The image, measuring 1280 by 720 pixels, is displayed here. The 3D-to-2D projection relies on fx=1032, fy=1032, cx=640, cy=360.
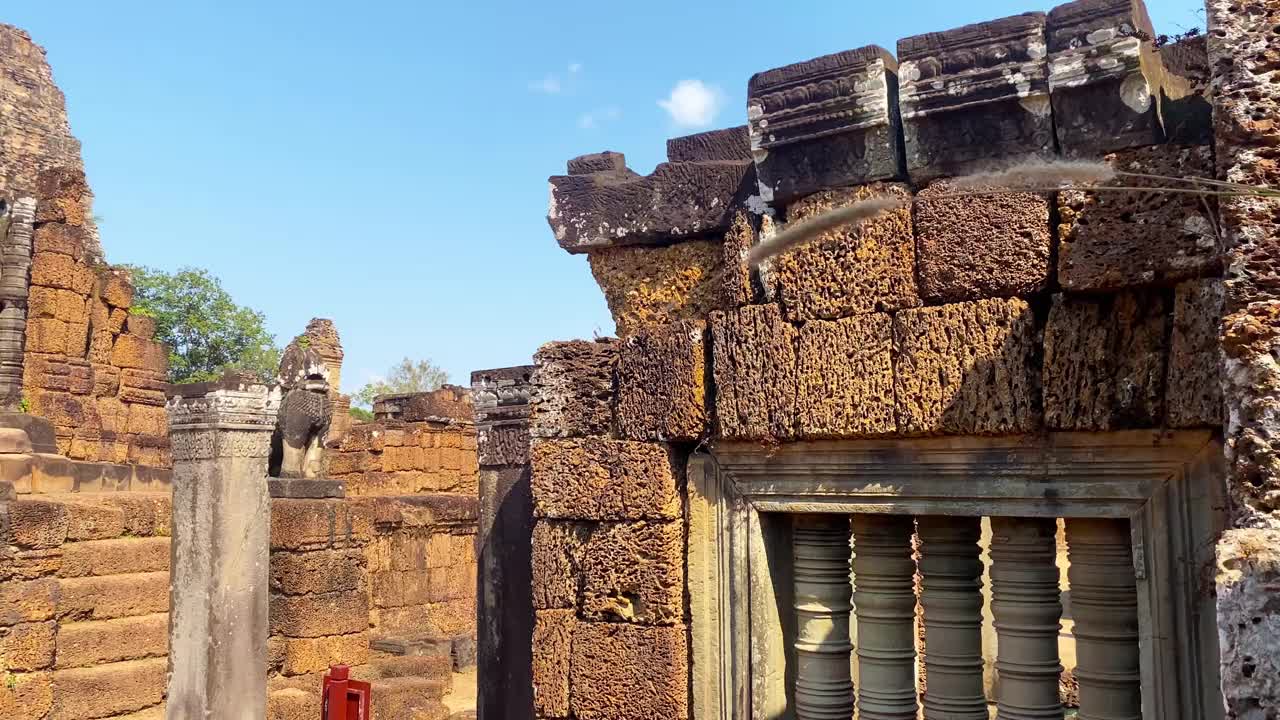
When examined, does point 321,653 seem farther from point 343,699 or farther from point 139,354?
point 139,354

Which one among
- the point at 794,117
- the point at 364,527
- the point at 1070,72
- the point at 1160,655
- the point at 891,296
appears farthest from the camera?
the point at 364,527

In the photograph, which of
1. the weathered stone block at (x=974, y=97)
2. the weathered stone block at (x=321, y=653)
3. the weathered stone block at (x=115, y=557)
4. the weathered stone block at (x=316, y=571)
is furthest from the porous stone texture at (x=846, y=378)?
the weathered stone block at (x=115, y=557)

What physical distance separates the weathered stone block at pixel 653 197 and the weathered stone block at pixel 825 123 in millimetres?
176

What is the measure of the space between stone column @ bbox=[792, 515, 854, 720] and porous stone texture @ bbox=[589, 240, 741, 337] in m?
0.90

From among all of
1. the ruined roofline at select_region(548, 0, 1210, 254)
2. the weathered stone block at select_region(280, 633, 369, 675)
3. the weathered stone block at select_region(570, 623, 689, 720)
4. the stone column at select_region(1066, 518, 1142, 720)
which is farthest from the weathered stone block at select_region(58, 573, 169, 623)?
the stone column at select_region(1066, 518, 1142, 720)

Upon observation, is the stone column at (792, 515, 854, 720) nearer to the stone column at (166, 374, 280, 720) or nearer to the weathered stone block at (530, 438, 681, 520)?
the weathered stone block at (530, 438, 681, 520)

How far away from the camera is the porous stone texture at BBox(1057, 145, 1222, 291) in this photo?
2.67 m

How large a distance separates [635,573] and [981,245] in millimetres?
1675

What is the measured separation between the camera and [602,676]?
381cm

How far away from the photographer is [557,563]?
156 inches

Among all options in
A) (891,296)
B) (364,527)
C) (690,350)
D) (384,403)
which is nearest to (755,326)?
(690,350)

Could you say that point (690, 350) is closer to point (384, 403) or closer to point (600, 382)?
point (600, 382)

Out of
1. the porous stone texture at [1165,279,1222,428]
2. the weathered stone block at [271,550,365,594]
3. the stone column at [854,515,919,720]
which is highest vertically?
the porous stone texture at [1165,279,1222,428]

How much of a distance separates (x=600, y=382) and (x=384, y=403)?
647 inches
